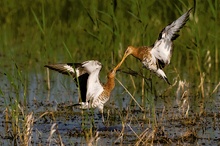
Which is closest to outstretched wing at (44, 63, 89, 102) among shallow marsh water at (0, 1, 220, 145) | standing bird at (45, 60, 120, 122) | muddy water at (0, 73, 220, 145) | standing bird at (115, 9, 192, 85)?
standing bird at (45, 60, 120, 122)

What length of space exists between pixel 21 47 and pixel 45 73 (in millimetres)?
1740

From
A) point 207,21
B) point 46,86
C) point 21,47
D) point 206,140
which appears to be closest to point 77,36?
point 21,47

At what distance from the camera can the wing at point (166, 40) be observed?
9867mm

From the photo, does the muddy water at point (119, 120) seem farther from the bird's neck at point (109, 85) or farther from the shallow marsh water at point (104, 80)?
the bird's neck at point (109, 85)

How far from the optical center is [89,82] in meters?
9.80

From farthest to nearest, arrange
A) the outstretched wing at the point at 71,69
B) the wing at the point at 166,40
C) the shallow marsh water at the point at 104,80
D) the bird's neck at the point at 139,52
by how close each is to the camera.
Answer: the bird's neck at the point at 139,52
the wing at the point at 166,40
the outstretched wing at the point at 71,69
the shallow marsh water at the point at 104,80

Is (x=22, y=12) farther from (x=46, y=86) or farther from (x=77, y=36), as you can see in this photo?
(x=46, y=86)

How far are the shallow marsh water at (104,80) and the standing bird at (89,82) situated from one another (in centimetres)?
20

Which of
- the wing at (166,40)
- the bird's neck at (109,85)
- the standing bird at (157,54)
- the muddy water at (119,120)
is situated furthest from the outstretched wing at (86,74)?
the wing at (166,40)

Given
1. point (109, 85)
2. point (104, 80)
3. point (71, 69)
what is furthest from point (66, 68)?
point (104, 80)

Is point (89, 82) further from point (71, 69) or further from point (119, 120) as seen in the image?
point (119, 120)

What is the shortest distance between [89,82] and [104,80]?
2.35 metres

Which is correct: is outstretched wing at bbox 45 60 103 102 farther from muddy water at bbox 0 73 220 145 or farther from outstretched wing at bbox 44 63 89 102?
muddy water at bbox 0 73 220 145

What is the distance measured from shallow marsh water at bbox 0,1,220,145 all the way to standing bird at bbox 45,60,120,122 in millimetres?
203
